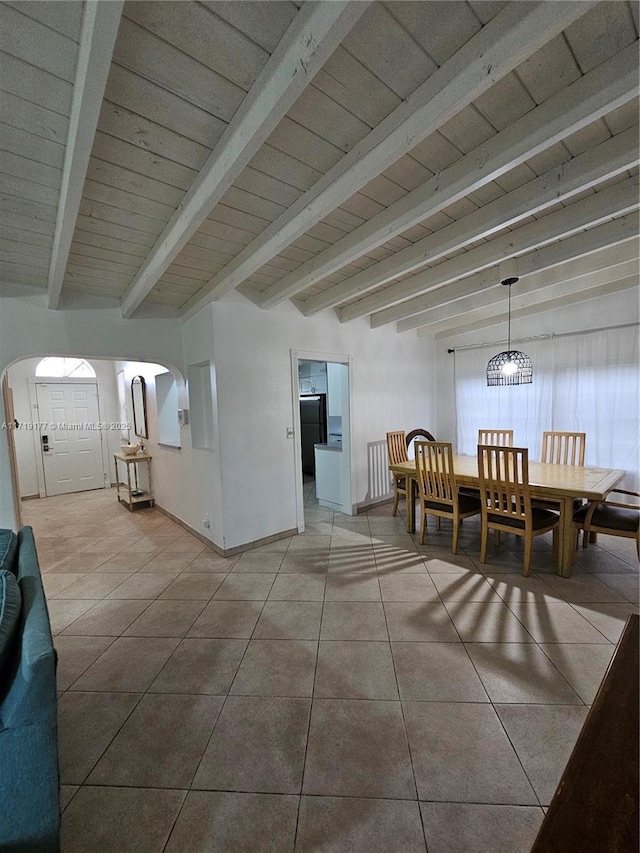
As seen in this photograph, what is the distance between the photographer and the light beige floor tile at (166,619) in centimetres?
222

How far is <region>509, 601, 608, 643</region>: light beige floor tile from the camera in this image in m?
2.04

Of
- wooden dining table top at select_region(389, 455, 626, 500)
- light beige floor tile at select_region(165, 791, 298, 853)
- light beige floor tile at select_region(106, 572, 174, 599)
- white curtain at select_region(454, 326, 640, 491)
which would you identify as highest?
white curtain at select_region(454, 326, 640, 491)

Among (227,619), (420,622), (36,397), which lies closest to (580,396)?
(420,622)

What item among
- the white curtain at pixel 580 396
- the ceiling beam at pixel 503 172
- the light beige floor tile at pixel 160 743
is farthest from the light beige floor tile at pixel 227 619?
the white curtain at pixel 580 396

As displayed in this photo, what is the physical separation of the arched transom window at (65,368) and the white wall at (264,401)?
4216 millimetres

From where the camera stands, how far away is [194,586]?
2777 millimetres

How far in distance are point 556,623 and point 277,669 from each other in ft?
5.69

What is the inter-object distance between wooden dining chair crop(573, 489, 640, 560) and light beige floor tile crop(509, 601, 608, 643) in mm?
747

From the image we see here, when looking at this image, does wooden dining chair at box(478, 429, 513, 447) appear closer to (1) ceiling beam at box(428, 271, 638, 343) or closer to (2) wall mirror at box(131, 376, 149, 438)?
(1) ceiling beam at box(428, 271, 638, 343)

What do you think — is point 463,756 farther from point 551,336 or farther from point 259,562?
point 551,336

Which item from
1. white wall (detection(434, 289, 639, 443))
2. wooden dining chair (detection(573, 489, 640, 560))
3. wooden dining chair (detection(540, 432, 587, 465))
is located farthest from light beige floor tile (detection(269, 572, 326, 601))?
white wall (detection(434, 289, 639, 443))

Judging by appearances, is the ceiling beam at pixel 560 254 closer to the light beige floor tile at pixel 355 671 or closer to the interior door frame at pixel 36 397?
the light beige floor tile at pixel 355 671

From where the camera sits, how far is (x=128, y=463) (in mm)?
5012

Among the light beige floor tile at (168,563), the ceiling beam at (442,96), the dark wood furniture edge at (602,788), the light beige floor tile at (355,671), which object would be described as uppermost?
the ceiling beam at (442,96)
